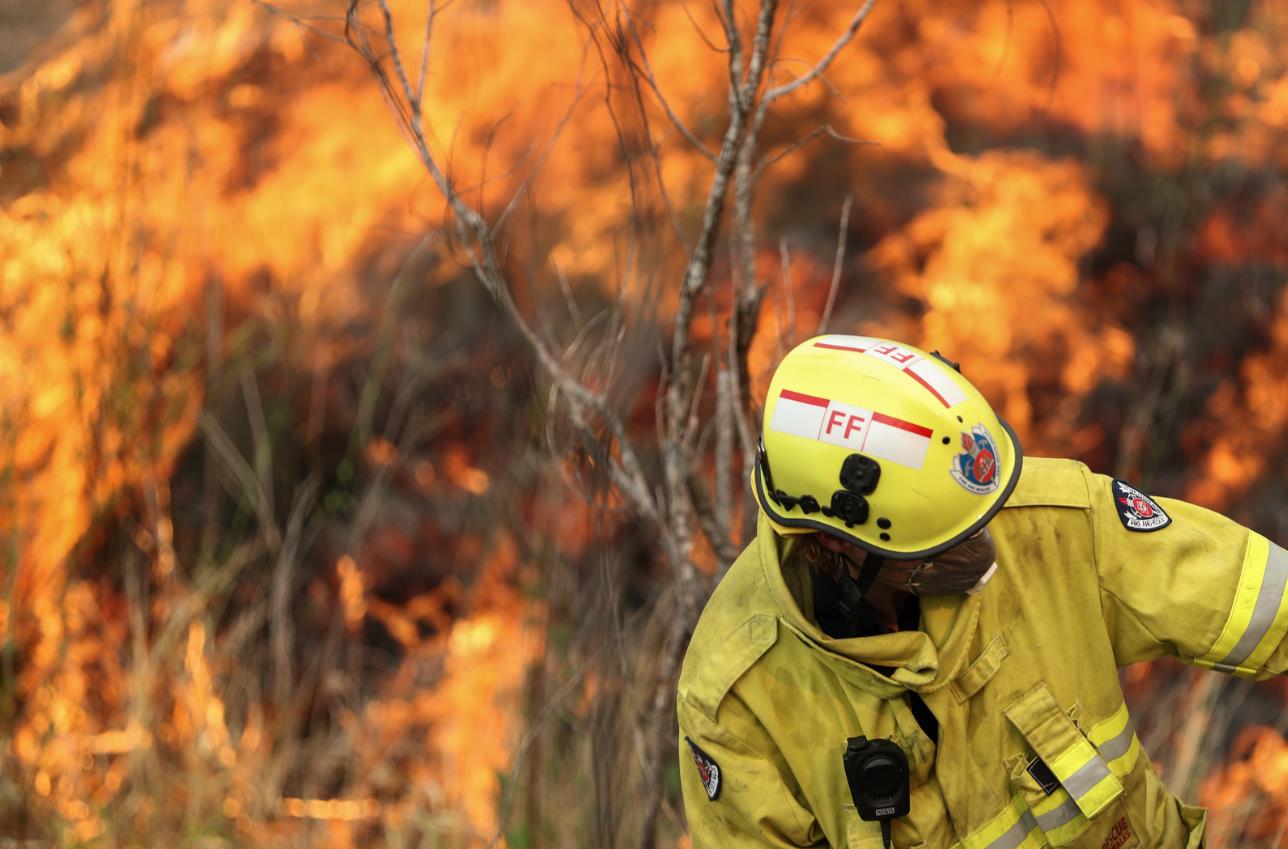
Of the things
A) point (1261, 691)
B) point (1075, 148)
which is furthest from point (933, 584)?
point (1075, 148)

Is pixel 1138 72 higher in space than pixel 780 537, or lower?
higher

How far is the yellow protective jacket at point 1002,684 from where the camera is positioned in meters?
1.98

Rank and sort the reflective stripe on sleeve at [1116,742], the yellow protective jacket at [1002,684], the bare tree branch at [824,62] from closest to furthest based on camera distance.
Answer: the yellow protective jacket at [1002,684], the reflective stripe on sleeve at [1116,742], the bare tree branch at [824,62]

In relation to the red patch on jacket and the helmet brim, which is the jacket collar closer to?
the helmet brim

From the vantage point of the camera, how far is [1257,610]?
1934 millimetres

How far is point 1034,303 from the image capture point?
517 cm

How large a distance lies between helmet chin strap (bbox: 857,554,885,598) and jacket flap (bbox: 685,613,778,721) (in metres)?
0.17

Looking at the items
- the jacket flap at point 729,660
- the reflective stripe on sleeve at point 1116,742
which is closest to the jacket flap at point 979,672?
the reflective stripe on sleeve at point 1116,742

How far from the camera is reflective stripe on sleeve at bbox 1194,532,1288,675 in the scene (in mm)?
1934

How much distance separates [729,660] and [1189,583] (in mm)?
794

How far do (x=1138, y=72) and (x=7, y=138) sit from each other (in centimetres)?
516

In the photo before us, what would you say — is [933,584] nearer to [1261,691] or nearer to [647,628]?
[647,628]

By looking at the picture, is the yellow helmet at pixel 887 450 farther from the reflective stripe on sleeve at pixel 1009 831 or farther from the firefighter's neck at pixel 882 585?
the reflective stripe on sleeve at pixel 1009 831

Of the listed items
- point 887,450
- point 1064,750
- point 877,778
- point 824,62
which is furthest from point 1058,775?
point 824,62
